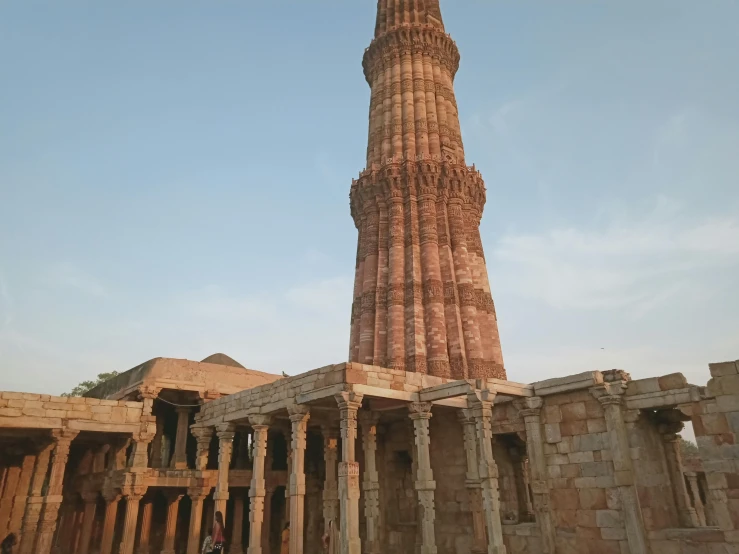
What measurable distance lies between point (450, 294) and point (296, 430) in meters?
10.4

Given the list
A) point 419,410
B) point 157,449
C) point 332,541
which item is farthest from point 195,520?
point 419,410

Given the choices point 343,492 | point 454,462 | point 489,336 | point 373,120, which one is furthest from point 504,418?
point 373,120

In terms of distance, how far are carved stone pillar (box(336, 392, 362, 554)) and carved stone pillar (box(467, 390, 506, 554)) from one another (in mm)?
2749

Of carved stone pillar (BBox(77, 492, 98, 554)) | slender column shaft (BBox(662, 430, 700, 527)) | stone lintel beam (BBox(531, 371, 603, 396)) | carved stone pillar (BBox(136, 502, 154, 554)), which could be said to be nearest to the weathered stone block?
slender column shaft (BBox(662, 430, 700, 527))

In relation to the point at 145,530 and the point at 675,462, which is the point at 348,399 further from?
the point at 145,530

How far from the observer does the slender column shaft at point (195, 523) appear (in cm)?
1603

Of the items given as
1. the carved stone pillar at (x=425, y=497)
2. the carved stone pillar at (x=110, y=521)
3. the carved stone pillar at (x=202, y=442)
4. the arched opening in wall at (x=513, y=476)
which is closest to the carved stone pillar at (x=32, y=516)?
the carved stone pillar at (x=110, y=521)

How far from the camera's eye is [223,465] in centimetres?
1577

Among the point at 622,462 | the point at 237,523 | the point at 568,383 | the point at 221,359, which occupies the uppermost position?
the point at 221,359

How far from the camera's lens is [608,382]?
12328 millimetres

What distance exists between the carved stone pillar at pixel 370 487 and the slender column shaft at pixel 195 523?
18.6 feet

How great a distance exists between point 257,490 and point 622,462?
8808 millimetres

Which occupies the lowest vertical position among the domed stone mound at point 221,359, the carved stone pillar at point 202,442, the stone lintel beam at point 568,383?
the carved stone pillar at point 202,442

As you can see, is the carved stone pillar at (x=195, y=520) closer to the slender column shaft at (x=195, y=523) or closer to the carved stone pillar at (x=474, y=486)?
the slender column shaft at (x=195, y=523)
